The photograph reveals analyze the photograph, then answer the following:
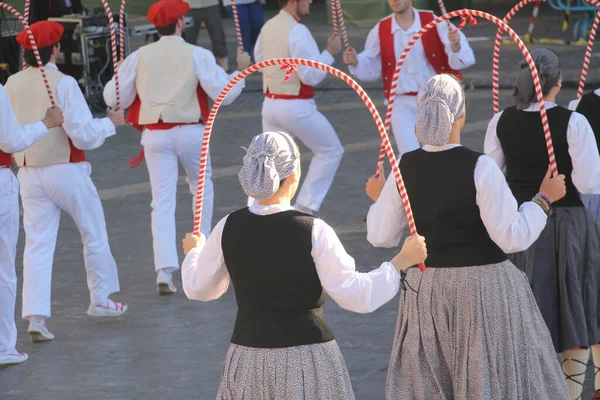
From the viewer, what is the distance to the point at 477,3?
23703mm

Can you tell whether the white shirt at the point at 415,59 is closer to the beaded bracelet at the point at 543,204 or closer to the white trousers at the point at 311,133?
the white trousers at the point at 311,133

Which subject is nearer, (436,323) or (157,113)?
(436,323)

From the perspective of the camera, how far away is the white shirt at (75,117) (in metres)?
6.72

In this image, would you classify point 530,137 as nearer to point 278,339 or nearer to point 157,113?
point 278,339

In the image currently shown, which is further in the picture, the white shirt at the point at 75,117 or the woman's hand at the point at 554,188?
the white shirt at the point at 75,117

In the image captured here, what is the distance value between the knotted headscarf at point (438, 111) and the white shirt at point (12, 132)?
2601mm

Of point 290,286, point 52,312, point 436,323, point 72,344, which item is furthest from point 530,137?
point 52,312

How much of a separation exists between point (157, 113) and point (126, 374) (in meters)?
2.10

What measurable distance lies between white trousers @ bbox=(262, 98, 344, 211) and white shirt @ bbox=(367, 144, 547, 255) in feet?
14.8

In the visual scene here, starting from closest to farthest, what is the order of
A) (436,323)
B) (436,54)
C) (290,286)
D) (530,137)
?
1. (290,286)
2. (436,323)
3. (530,137)
4. (436,54)

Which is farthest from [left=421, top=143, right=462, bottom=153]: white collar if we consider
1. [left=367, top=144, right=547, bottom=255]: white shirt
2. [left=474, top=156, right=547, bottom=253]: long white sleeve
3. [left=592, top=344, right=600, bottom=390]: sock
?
[left=592, top=344, right=600, bottom=390]: sock

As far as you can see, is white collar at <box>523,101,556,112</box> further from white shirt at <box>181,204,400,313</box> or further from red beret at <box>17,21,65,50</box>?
red beret at <box>17,21,65,50</box>

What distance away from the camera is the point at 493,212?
4387mm

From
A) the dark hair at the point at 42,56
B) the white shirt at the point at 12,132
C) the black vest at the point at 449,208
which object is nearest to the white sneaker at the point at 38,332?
the white shirt at the point at 12,132
